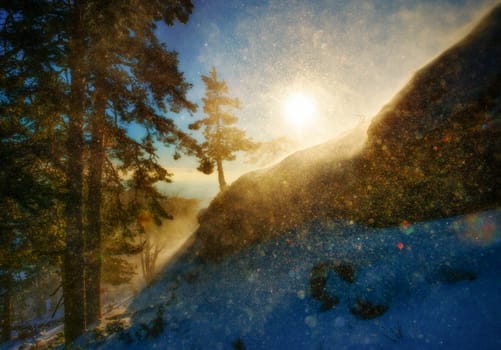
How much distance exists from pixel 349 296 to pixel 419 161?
6.18 m

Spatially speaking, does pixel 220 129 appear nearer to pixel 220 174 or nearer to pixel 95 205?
pixel 220 174

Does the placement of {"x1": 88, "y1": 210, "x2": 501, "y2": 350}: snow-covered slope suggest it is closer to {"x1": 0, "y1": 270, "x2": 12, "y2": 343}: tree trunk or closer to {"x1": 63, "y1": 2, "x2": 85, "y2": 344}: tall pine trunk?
{"x1": 63, "y1": 2, "x2": 85, "y2": 344}: tall pine trunk

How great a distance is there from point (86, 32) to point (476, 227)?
42.8 feet

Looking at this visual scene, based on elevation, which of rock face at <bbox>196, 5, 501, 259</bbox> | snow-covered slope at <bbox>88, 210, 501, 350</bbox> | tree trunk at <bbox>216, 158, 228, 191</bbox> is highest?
tree trunk at <bbox>216, 158, 228, 191</bbox>

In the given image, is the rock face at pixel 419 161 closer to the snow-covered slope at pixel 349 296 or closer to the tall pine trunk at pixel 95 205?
the snow-covered slope at pixel 349 296

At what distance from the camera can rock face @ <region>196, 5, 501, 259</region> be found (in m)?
7.15

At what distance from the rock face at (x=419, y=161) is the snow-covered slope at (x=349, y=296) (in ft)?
2.70

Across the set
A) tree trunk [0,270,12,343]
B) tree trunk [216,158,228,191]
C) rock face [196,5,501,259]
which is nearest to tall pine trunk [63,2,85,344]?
rock face [196,5,501,259]

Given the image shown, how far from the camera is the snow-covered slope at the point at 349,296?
434 centimetres

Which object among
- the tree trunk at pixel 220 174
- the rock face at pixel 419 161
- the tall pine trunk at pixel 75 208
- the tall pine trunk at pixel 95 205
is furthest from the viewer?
the tree trunk at pixel 220 174

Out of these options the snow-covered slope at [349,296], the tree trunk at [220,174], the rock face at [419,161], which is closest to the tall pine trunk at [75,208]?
the snow-covered slope at [349,296]

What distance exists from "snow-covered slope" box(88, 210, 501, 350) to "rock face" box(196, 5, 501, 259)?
2.70 ft

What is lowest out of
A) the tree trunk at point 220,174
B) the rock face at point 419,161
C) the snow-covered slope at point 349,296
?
the snow-covered slope at point 349,296

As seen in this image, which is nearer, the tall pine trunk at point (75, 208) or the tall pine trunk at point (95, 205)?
the tall pine trunk at point (75, 208)
